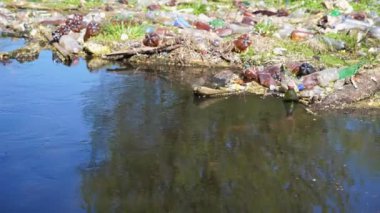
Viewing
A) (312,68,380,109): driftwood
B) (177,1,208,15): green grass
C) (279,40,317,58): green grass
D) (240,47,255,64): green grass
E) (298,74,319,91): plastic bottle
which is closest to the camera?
(312,68,380,109): driftwood

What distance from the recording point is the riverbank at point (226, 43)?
254 inches

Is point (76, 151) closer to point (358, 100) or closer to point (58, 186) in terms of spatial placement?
point (58, 186)

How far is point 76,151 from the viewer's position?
4457mm

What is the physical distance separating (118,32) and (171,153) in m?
4.01

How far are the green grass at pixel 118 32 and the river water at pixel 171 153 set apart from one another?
70.5 inches

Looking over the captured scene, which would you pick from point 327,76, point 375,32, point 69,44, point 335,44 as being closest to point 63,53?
point 69,44

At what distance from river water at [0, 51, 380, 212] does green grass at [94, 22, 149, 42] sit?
179 cm

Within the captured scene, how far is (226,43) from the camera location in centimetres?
784

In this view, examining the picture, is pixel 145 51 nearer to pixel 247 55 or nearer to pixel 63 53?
pixel 63 53

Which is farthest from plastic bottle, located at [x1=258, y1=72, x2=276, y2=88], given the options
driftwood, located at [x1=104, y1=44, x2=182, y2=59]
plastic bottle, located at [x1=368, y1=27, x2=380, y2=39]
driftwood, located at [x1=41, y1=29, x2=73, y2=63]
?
driftwood, located at [x1=41, y1=29, x2=73, y2=63]

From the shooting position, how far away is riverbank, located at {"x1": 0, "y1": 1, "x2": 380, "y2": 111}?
6.45 metres

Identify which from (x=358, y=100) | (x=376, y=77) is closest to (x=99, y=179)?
(x=358, y=100)

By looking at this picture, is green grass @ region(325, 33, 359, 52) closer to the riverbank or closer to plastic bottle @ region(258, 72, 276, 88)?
the riverbank

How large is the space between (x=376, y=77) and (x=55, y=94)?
12.3 ft
